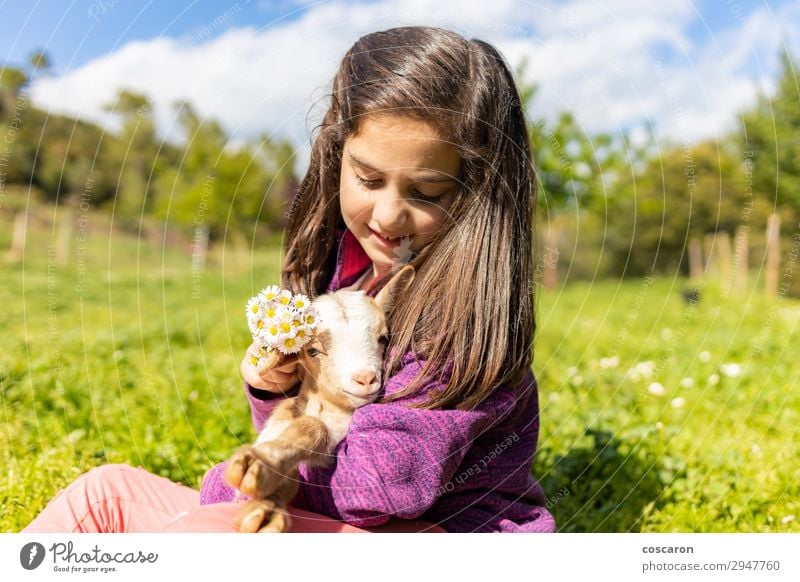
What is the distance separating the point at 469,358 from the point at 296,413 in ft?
1.59

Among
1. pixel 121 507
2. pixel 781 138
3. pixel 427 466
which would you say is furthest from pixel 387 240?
pixel 781 138

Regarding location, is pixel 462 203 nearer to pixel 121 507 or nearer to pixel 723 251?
pixel 121 507

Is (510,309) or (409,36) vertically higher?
(409,36)

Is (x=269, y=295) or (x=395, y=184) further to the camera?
(x=395, y=184)

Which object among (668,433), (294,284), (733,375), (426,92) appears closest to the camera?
(426,92)

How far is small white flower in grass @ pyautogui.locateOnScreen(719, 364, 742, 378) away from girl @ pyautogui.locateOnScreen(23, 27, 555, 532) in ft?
6.96

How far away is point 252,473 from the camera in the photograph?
1.51m

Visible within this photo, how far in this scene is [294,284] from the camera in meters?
2.28

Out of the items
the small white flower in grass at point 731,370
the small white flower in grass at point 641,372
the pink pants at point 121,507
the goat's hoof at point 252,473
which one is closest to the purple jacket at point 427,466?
the pink pants at point 121,507

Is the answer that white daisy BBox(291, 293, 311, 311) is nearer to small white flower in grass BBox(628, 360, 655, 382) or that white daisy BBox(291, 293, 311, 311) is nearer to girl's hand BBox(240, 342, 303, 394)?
girl's hand BBox(240, 342, 303, 394)

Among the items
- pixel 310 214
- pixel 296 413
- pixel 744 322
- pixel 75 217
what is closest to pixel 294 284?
pixel 310 214

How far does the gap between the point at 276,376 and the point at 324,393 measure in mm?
150

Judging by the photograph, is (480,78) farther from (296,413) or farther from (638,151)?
(638,151)

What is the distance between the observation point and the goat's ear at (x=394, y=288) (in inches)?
74.1
